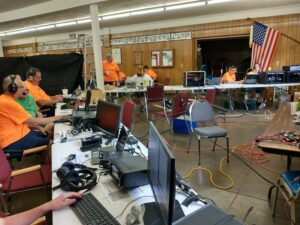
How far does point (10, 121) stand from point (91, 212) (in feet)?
7.19

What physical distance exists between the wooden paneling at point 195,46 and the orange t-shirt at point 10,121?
4.49 meters

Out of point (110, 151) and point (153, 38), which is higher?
point (153, 38)

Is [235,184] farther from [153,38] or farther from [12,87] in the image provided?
[153,38]

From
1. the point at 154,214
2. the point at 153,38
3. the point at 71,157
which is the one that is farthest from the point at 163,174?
the point at 153,38

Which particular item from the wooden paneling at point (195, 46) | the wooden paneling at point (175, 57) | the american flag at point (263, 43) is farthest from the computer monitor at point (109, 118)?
the wooden paneling at point (175, 57)

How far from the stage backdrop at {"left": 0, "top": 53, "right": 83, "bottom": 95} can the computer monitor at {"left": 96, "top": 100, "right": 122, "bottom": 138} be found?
427 centimetres

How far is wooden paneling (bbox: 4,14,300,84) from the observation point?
27.9 feet

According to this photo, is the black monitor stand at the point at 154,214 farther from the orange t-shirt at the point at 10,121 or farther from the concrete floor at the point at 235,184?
the orange t-shirt at the point at 10,121

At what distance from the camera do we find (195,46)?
A: 10.2 metres

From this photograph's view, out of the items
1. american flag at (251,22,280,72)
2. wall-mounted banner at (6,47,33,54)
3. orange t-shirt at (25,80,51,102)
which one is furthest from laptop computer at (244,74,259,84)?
wall-mounted banner at (6,47,33,54)

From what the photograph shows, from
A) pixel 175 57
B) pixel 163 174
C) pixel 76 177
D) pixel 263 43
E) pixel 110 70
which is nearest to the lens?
pixel 163 174

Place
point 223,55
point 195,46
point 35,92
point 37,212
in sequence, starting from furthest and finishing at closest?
point 223,55
point 195,46
point 35,92
point 37,212

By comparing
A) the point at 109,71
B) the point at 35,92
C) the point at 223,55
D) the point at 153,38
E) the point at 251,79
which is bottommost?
the point at 35,92

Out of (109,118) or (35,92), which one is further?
(35,92)
